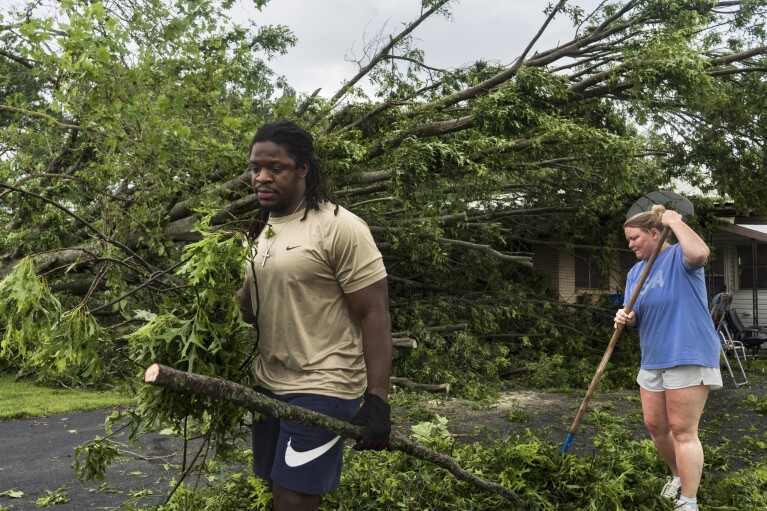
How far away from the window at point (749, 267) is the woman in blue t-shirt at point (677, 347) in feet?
53.4

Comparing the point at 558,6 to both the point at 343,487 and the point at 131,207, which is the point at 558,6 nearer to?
the point at 131,207

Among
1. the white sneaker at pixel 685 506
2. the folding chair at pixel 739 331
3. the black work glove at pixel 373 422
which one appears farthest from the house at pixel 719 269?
the black work glove at pixel 373 422

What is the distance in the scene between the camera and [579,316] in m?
13.2

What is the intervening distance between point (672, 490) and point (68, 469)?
184 inches

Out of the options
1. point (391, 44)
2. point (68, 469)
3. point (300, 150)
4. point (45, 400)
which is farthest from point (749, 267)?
point (300, 150)

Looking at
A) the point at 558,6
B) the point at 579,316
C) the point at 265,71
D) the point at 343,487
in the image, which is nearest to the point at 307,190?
the point at 343,487

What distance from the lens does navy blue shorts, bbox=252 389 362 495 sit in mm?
2385

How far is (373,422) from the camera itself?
2.41 m

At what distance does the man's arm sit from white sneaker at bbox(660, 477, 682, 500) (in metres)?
2.30

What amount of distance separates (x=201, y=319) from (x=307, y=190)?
63 cm

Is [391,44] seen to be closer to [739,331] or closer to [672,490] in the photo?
[672,490]

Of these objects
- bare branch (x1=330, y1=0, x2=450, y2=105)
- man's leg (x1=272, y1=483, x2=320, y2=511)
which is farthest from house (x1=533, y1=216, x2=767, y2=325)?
man's leg (x1=272, y1=483, x2=320, y2=511)

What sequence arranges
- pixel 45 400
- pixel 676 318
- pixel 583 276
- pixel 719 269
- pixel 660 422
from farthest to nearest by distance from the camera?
pixel 719 269
pixel 583 276
pixel 45 400
pixel 660 422
pixel 676 318

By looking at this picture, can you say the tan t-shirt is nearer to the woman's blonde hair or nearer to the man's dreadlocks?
the man's dreadlocks
